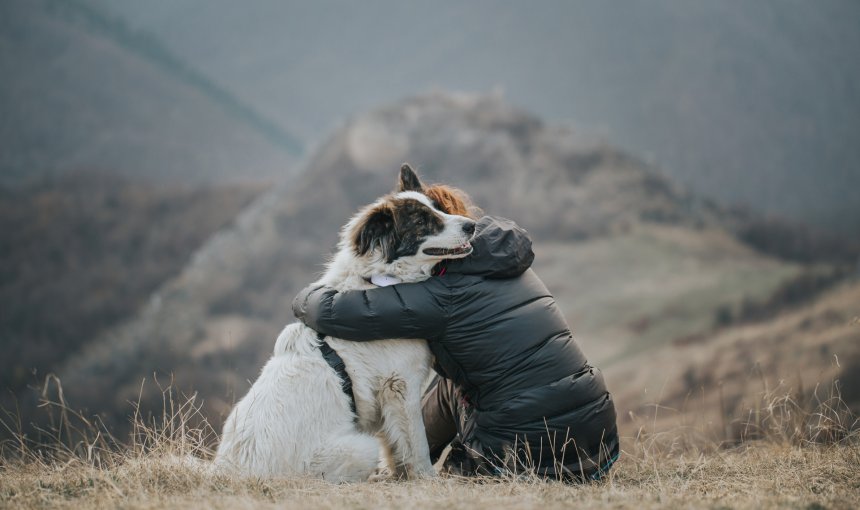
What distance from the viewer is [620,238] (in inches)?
1303

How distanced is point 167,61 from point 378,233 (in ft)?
373

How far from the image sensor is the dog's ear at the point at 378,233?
410 centimetres

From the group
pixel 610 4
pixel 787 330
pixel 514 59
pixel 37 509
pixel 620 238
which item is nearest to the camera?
pixel 37 509

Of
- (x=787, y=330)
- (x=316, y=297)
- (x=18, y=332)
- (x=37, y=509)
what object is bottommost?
(x=18, y=332)

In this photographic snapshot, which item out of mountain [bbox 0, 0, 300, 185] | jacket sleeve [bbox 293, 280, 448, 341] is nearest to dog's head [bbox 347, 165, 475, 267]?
jacket sleeve [bbox 293, 280, 448, 341]

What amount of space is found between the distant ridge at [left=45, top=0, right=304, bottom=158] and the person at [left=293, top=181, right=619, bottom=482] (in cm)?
9959

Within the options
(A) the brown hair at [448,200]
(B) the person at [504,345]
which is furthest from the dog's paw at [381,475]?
(A) the brown hair at [448,200]

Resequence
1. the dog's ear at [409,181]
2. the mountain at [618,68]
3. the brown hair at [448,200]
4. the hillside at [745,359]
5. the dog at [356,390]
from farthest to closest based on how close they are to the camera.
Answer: the mountain at [618,68] → the hillside at [745,359] → the dog's ear at [409,181] → the brown hair at [448,200] → the dog at [356,390]

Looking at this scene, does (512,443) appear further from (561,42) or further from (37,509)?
(561,42)

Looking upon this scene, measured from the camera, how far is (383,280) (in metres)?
3.96

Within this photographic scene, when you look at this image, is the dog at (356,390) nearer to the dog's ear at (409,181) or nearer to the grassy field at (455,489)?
the grassy field at (455,489)

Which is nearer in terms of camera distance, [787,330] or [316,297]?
[316,297]

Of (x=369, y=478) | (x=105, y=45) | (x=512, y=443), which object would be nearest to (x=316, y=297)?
(x=369, y=478)

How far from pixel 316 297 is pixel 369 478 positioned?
4.14 ft
